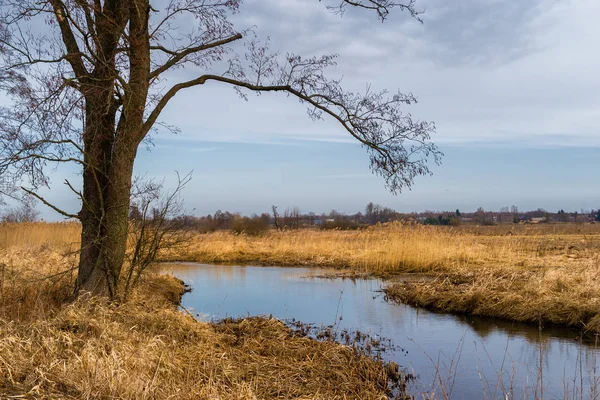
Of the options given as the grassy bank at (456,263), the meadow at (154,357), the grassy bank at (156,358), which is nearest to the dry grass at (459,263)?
the grassy bank at (456,263)

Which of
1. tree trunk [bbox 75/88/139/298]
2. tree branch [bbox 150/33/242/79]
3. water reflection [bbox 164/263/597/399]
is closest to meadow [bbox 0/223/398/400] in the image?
tree trunk [bbox 75/88/139/298]

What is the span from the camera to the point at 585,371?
6117 mm

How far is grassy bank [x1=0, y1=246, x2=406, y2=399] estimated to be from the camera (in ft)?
13.3

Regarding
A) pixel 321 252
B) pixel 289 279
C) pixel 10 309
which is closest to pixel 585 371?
pixel 10 309

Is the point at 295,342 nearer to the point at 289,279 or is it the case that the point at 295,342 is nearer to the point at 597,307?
the point at 597,307

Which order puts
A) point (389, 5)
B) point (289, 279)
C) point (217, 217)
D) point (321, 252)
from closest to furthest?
point (389, 5) < point (289, 279) < point (321, 252) < point (217, 217)

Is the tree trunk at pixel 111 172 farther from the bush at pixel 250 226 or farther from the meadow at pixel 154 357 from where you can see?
the bush at pixel 250 226

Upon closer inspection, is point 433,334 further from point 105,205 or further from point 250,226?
point 250,226

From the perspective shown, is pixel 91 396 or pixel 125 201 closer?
pixel 91 396

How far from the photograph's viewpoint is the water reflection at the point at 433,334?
5.70 m

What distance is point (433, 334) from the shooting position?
8125mm

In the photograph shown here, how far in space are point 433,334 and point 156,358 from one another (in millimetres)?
4798

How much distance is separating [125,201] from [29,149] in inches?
54.6

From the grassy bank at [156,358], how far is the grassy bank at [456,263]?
8.27 ft
